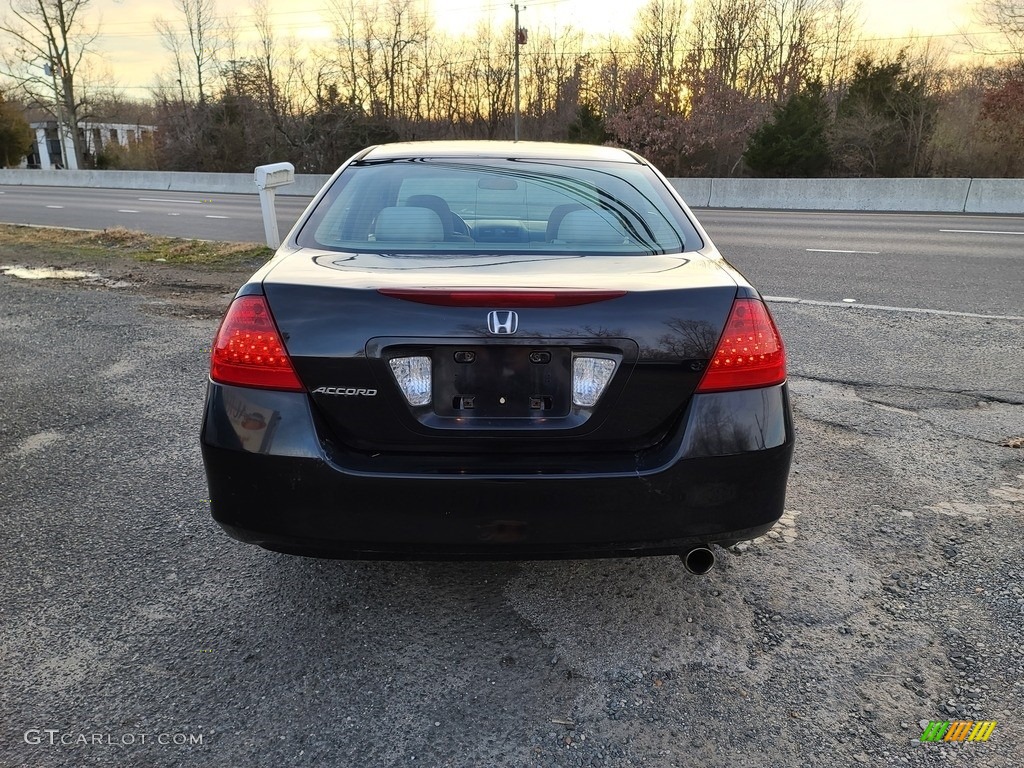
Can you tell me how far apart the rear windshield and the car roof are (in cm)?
8

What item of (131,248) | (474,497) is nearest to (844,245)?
(131,248)

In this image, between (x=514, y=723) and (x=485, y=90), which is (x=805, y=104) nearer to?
(x=485, y=90)

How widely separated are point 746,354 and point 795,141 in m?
30.9

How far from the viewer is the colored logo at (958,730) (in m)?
2.03

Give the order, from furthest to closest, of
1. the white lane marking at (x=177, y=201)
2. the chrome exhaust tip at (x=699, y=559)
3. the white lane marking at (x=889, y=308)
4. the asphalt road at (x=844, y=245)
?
1. the white lane marking at (x=177, y=201)
2. the asphalt road at (x=844, y=245)
3. the white lane marking at (x=889, y=308)
4. the chrome exhaust tip at (x=699, y=559)

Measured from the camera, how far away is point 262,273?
2373 mm

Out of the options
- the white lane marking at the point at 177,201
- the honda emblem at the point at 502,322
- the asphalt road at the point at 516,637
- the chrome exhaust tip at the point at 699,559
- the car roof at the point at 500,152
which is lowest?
the asphalt road at the point at 516,637

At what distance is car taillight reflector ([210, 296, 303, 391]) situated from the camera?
2.15 metres

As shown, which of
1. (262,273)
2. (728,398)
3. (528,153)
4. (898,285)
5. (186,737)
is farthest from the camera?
(898,285)

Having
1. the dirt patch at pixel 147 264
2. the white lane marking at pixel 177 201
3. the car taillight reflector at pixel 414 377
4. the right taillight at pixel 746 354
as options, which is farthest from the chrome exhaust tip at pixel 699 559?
the white lane marking at pixel 177 201

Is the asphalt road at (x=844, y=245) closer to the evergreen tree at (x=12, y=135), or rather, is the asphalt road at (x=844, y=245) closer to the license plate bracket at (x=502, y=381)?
the license plate bracket at (x=502, y=381)

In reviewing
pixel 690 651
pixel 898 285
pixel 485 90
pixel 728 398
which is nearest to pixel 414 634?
pixel 690 651

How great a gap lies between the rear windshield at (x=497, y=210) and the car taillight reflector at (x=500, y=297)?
453mm

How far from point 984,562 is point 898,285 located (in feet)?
20.9
